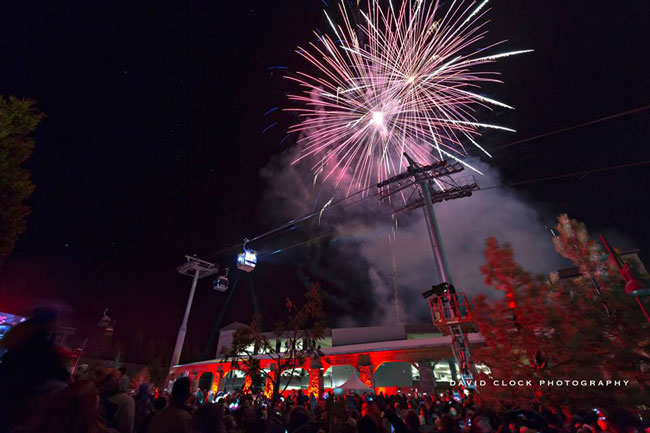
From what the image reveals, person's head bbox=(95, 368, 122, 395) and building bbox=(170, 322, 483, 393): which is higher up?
building bbox=(170, 322, 483, 393)

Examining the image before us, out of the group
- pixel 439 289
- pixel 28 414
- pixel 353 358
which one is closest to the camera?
pixel 28 414

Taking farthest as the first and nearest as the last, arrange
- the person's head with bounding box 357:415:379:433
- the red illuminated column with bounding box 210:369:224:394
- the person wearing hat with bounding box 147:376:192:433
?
1. the red illuminated column with bounding box 210:369:224:394
2. the person's head with bounding box 357:415:379:433
3. the person wearing hat with bounding box 147:376:192:433

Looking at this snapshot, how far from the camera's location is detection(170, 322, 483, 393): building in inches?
771

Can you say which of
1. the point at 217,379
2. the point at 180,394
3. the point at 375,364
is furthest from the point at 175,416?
the point at 217,379

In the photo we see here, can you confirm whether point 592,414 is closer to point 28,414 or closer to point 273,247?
point 28,414

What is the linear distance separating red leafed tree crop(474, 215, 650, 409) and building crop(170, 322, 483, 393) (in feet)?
20.0

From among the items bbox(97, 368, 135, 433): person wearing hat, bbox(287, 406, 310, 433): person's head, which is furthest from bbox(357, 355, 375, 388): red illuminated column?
bbox(97, 368, 135, 433): person wearing hat

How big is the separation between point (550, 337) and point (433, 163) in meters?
11.0

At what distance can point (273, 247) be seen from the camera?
1012 inches

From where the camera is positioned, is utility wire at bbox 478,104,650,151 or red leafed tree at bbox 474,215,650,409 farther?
red leafed tree at bbox 474,215,650,409

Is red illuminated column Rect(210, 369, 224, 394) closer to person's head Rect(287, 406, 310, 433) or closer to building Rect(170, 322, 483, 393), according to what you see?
building Rect(170, 322, 483, 393)

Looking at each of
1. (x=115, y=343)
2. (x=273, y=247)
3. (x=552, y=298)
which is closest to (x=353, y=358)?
(x=273, y=247)

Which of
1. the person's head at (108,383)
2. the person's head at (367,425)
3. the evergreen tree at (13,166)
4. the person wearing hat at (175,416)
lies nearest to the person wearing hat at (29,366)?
the person wearing hat at (175,416)

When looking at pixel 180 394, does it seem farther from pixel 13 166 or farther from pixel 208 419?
pixel 13 166
